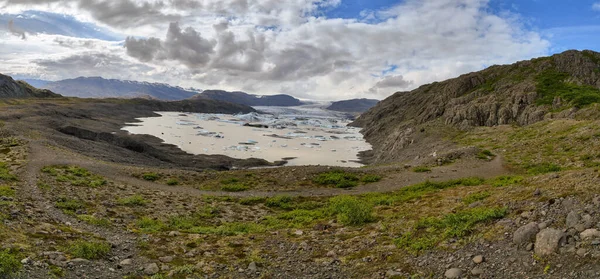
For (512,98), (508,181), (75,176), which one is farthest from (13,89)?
(508,181)

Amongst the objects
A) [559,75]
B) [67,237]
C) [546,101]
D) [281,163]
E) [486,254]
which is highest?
[559,75]

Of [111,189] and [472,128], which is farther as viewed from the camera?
[472,128]

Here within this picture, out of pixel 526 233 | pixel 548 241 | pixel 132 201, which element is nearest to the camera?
pixel 548 241

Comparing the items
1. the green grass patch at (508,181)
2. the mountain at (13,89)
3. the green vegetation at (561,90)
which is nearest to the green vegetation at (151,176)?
the green grass patch at (508,181)

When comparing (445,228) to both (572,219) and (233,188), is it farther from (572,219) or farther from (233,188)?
(233,188)

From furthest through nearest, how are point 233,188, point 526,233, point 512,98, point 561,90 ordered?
point 512,98 < point 561,90 < point 233,188 < point 526,233

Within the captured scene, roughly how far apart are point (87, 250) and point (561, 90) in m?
89.9

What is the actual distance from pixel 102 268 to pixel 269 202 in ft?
48.5

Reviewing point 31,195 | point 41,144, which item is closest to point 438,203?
point 31,195

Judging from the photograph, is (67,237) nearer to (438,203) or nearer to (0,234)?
(0,234)

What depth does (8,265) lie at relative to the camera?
7953mm

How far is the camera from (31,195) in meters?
17.8

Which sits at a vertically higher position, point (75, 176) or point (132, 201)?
point (75, 176)

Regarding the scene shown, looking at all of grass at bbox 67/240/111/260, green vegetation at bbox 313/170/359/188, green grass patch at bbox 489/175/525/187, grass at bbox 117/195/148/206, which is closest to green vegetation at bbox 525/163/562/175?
green grass patch at bbox 489/175/525/187
